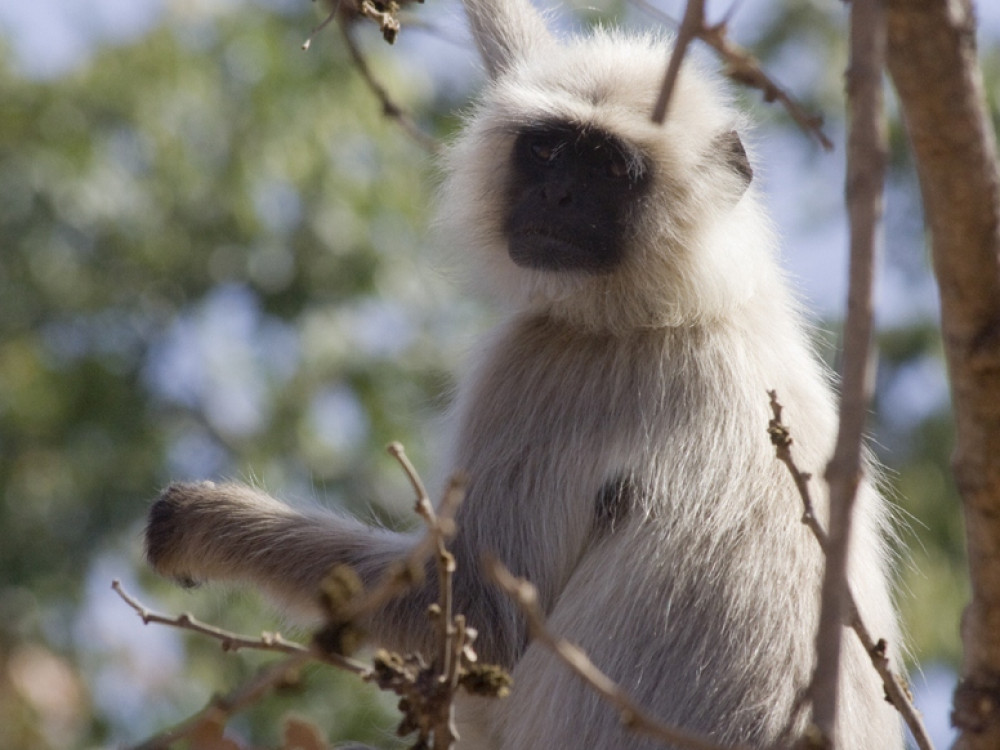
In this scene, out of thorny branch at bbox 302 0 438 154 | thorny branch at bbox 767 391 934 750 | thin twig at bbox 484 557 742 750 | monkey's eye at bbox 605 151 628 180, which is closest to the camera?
thin twig at bbox 484 557 742 750

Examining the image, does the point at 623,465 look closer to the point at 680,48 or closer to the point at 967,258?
the point at 967,258

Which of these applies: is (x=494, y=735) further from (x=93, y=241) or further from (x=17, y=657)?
(x=93, y=241)

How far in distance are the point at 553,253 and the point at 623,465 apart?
28.0 inches

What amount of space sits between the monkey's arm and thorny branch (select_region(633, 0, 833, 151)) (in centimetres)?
226

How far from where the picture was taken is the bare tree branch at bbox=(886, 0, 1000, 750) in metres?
2.02

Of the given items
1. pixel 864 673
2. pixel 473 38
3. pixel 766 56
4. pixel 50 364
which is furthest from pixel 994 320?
pixel 766 56

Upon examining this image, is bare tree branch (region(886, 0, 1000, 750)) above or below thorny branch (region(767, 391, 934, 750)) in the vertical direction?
above

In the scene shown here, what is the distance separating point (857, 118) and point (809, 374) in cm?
295

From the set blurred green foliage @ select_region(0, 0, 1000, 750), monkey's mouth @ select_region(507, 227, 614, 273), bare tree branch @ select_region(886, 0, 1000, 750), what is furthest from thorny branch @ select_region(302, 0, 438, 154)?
blurred green foliage @ select_region(0, 0, 1000, 750)

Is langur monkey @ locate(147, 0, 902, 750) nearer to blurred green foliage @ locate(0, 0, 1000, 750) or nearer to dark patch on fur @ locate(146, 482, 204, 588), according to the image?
dark patch on fur @ locate(146, 482, 204, 588)

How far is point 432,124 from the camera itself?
40.1 ft

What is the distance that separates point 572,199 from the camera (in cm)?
460

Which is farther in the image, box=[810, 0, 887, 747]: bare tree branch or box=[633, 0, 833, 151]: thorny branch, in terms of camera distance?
box=[633, 0, 833, 151]: thorny branch

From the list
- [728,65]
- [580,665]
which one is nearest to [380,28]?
[728,65]
